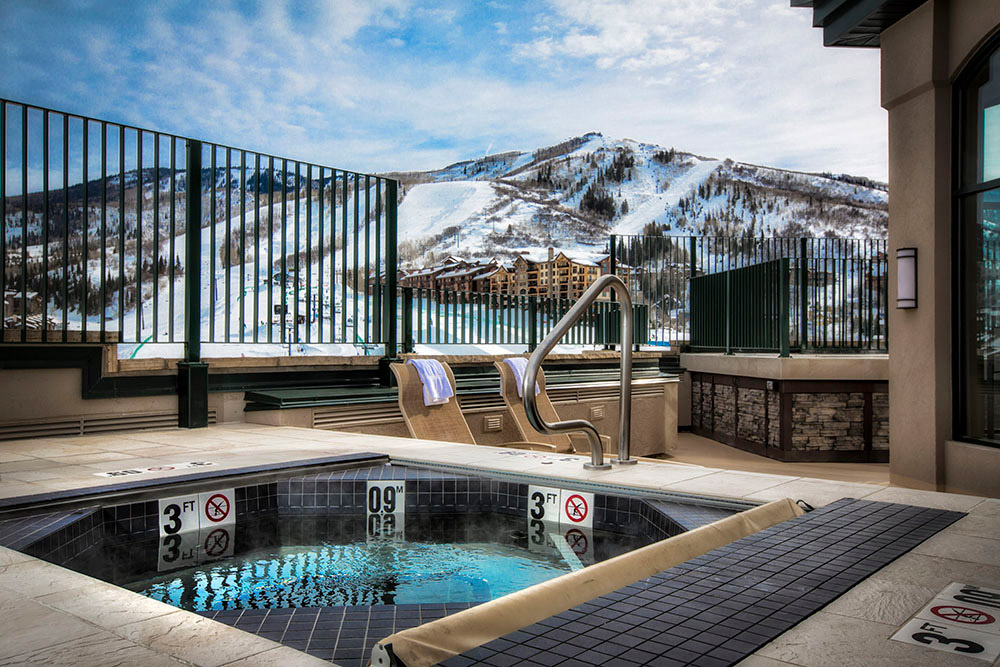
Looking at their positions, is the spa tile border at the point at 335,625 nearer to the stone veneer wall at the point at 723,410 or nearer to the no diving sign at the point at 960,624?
the no diving sign at the point at 960,624

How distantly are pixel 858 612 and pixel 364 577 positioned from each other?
183cm

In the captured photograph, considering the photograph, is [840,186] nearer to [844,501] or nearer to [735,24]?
[735,24]

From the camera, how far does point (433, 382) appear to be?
6.03m

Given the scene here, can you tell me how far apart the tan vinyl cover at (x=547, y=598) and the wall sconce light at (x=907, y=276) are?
320 cm

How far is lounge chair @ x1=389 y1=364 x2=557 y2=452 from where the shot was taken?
5.89 metres

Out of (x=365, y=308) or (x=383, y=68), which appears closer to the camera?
(x=365, y=308)

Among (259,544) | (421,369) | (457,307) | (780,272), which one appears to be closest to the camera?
(259,544)

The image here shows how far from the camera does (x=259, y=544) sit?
312cm

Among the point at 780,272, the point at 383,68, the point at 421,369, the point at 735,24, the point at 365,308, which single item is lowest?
the point at 421,369

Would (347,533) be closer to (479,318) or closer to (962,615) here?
(962,615)

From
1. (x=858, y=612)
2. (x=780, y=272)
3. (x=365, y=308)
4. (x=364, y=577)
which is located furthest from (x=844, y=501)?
(x=780, y=272)

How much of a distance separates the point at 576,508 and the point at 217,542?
5.27 ft

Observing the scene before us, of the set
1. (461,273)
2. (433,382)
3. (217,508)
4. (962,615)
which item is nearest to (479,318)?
(433,382)

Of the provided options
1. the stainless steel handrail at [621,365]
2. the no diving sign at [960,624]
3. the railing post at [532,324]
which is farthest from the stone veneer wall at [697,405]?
the no diving sign at [960,624]
